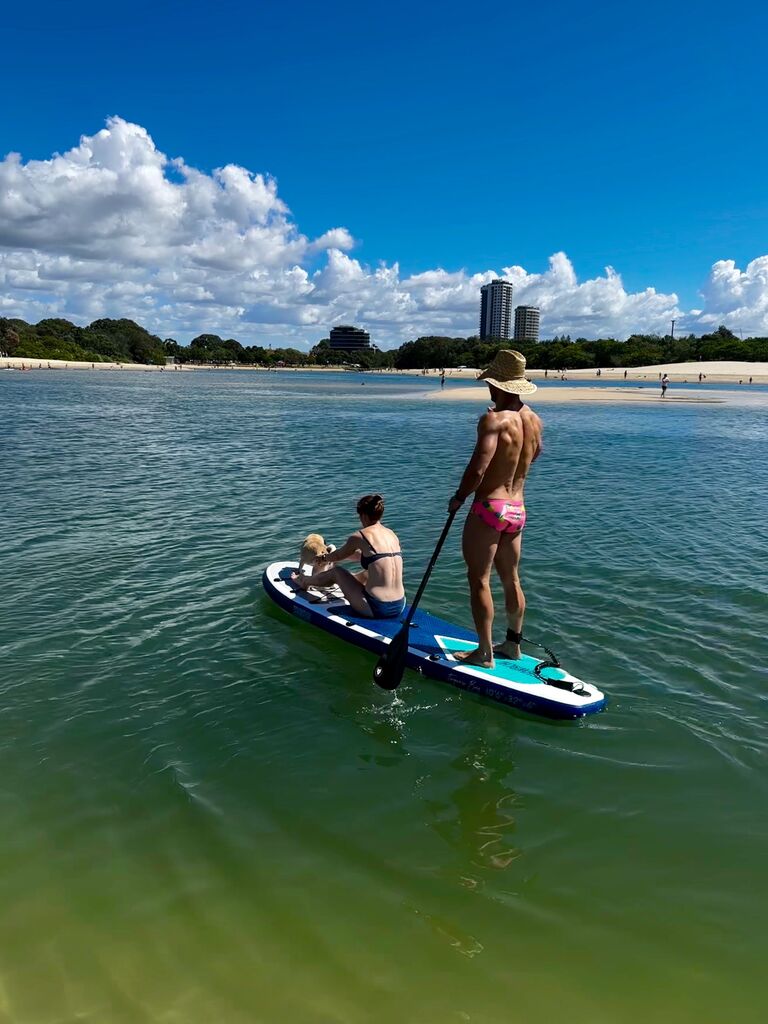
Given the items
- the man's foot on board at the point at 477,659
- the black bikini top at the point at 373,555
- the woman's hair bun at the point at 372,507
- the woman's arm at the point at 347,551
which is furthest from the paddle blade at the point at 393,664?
the woman's hair bun at the point at 372,507

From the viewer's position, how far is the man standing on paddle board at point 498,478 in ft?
19.5

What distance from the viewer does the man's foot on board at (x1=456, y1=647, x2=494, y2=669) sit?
6.68 meters

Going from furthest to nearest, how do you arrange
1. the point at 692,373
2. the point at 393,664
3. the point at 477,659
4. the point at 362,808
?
the point at 692,373 < the point at 477,659 < the point at 393,664 < the point at 362,808

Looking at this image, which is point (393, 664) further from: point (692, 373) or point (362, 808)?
point (692, 373)

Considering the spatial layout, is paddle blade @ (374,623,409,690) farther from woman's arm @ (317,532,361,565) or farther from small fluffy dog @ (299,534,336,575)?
small fluffy dog @ (299,534,336,575)

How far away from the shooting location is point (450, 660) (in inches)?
269

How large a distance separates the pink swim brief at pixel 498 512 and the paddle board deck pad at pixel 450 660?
1.51m

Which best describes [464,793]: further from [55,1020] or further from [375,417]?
[375,417]

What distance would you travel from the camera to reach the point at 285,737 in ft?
19.5

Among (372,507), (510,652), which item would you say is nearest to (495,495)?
(372,507)

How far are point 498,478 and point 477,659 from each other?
194cm

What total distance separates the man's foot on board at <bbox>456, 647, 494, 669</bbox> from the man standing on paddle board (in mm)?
43

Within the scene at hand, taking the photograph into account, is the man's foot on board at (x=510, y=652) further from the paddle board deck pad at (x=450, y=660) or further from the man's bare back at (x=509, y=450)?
the man's bare back at (x=509, y=450)

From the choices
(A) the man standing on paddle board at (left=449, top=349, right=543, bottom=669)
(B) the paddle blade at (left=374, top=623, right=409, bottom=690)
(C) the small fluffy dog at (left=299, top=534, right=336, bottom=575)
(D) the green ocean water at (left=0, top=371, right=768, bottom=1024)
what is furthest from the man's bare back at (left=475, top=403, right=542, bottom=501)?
(C) the small fluffy dog at (left=299, top=534, right=336, bottom=575)
